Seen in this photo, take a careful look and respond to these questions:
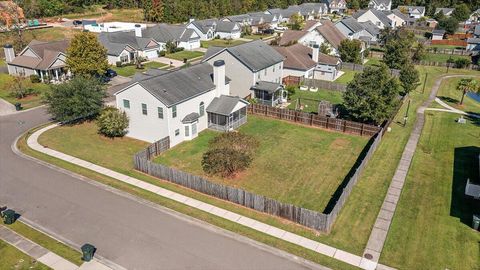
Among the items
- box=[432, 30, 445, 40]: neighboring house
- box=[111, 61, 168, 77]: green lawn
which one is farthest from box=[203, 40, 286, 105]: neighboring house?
box=[432, 30, 445, 40]: neighboring house

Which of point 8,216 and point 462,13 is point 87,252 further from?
point 462,13

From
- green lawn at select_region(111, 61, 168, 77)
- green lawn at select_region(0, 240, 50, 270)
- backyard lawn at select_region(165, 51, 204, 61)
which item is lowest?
green lawn at select_region(0, 240, 50, 270)

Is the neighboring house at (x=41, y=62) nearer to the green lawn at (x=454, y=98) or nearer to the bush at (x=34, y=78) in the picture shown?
the bush at (x=34, y=78)

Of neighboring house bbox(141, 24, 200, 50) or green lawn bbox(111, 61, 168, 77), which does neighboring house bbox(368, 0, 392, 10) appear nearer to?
neighboring house bbox(141, 24, 200, 50)

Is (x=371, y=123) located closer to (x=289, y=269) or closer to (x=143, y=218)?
(x=289, y=269)

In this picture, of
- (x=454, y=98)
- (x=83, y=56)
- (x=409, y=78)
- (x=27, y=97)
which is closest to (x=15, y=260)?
(x=27, y=97)

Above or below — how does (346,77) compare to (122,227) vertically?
above

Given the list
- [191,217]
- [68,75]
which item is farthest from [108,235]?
[68,75]
